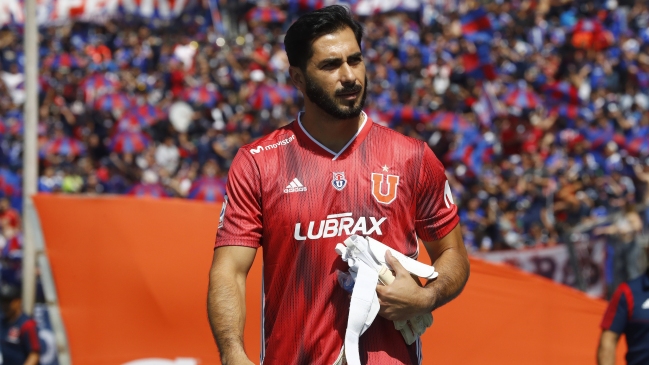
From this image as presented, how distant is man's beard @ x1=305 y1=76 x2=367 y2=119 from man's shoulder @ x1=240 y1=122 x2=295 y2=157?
18 cm

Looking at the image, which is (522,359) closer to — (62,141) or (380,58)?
(62,141)

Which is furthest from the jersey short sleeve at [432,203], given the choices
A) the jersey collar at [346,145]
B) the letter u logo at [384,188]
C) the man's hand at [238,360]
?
the man's hand at [238,360]

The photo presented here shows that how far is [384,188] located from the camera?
138 inches

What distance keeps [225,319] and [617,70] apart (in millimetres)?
16679

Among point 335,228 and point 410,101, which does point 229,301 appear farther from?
point 410,101

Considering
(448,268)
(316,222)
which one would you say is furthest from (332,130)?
(448,268)

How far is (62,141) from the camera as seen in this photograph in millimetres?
17000

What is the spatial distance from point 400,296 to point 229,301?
55 cm

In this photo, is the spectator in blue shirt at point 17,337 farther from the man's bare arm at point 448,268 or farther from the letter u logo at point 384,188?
the letter u logo at point 384,188

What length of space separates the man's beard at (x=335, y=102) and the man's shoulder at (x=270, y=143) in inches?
7.0

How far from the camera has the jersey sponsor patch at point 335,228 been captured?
11.3 feet

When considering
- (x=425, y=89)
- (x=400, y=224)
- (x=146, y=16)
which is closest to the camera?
(x=400, y=224)

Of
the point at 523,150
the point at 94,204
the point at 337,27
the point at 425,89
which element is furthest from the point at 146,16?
the point at 337,27

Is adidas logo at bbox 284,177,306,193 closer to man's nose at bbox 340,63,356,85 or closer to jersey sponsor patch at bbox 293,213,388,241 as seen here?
jersey sponsor patch at bbox 293,213,388,241
